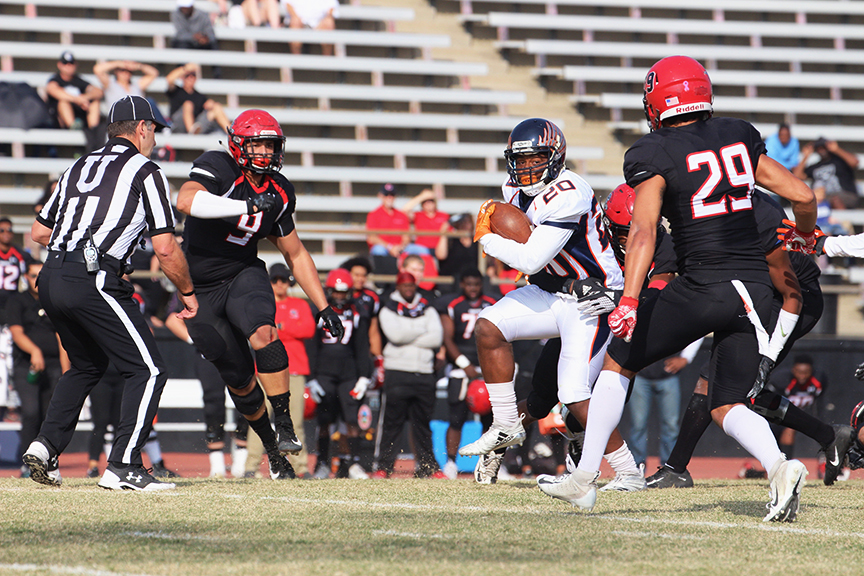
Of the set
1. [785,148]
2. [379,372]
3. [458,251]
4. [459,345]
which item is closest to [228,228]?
[379,372]

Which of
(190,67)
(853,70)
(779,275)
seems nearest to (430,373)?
(779,275)

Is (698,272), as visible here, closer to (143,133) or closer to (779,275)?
(779,275)

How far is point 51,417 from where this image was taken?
17.9 feet

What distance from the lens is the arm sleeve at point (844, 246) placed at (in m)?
5.12

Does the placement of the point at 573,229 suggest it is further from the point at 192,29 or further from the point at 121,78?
the point at 192,29

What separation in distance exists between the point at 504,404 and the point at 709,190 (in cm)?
189

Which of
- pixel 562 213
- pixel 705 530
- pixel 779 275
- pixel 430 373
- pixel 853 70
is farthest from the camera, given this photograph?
pixel 853 70

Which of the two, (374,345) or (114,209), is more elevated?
(114,209)

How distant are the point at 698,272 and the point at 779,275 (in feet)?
6.22

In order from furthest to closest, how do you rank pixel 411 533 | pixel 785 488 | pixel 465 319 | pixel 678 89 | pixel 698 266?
pixel 465 319 → pixel 678 89 → pixel 698 266 → pixel 785 488 → pixel 411 533

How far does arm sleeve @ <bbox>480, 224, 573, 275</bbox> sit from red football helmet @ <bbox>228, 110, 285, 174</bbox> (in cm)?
152

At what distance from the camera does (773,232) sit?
5.80m

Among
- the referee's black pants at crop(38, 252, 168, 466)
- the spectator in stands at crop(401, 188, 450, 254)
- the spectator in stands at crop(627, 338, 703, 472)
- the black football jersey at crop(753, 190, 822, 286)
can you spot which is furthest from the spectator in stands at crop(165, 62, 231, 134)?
the black football jersey at crop(753, 190, 822, 286)

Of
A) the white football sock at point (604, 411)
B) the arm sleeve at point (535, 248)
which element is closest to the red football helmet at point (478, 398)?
the arm sleeve at point (535, 248)
